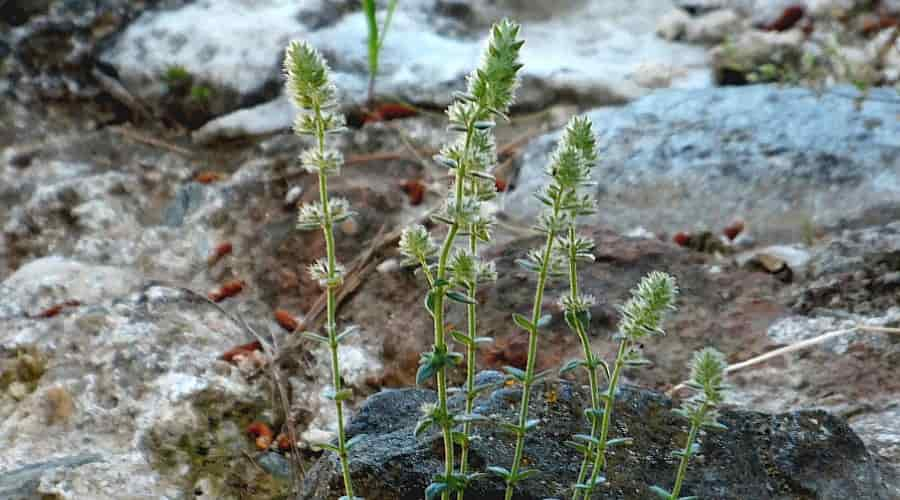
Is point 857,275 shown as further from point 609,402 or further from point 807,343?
point 609,402

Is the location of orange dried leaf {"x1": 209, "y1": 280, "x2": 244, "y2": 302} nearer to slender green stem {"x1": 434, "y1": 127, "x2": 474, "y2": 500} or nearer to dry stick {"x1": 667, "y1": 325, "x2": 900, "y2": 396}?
dry stick {"x1": 667, "y1": 325, "x2": 900, "y2": 396}

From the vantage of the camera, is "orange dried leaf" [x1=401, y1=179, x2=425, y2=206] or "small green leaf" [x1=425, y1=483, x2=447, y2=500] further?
"orange dried leaf" [x1=401, y1=179, x2=425, y2=206]

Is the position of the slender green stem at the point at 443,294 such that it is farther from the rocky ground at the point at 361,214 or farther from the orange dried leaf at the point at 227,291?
the orange dried leaf at the point at 227,291

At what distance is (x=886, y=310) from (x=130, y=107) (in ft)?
7.99

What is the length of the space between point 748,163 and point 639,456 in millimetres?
A: 1304

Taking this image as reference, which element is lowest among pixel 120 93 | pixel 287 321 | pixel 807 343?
pixel 287 321

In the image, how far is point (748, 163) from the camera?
2561mm

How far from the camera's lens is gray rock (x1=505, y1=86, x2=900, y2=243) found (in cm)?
241

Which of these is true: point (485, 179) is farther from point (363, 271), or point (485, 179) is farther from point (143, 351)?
point (363, 271)

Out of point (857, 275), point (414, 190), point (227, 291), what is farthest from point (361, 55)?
point (857, 275)

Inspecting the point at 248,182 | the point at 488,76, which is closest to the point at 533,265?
the point at 488,76

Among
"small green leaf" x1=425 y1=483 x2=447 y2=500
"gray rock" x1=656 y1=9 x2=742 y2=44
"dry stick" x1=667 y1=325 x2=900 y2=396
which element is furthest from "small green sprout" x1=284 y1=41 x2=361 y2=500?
"gray rock" x1=656 y1=9 x2=742 y2=44

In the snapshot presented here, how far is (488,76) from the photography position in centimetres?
103

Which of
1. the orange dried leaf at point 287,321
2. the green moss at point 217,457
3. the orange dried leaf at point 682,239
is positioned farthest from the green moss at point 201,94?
the orange dried leaf at point 682,239
